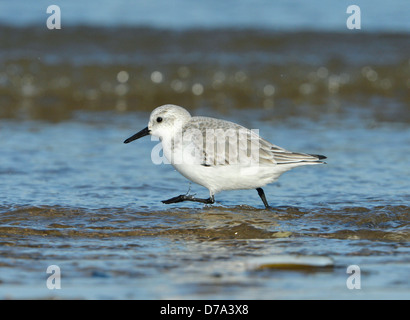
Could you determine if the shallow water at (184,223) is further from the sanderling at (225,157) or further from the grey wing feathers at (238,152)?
the grey wing feathers at (238,152)

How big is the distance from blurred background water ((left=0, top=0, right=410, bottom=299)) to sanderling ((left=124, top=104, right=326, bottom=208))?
1.11ft

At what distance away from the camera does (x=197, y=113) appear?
11.0 metres

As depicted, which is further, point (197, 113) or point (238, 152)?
point (197, 113)

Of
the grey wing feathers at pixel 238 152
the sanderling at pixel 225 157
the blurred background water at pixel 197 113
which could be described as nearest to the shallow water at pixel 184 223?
the blurred background water at pixel 197 113

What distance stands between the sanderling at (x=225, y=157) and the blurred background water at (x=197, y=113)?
0.34 meters

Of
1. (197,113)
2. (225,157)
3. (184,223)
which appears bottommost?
(184,223)

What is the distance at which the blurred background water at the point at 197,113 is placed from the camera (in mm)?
4750

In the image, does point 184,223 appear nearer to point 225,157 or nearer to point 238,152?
point 225,157

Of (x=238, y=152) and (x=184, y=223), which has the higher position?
(x=238, y=152)

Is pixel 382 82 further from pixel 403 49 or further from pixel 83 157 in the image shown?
pixel 83 157

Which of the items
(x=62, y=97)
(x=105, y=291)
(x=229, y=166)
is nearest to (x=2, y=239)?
(x=105, y=291)

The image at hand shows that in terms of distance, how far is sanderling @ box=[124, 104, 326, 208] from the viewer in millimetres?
6090

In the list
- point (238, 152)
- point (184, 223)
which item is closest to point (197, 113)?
point (238, 152)

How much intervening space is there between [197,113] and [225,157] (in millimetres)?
4919
